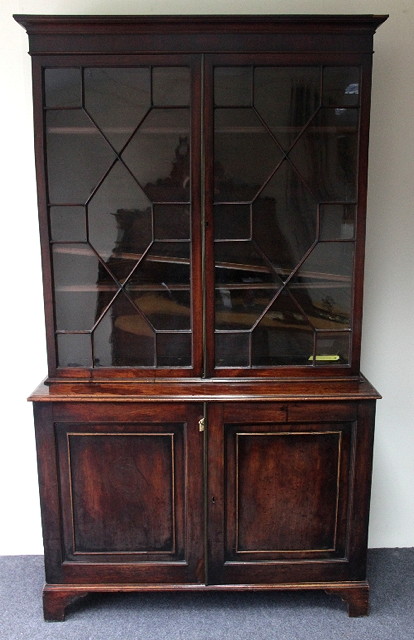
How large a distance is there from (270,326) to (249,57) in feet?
2.45

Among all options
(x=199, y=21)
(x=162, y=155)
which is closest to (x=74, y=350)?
(x=162, y=155)

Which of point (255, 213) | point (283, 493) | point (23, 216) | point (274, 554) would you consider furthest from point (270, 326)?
point (23, 216)

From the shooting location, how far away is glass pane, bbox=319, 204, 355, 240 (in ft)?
4.87

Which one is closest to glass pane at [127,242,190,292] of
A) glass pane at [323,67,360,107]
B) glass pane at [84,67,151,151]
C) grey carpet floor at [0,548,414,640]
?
glass pane at [84,67,151,151]

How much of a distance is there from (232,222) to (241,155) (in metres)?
0.19

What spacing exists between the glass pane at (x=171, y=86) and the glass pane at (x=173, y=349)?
0.65m

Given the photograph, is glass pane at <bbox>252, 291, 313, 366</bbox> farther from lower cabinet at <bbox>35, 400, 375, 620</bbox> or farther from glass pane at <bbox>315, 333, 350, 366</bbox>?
lower cabinet at <bbox>35, 400, 375, 620</bbox>

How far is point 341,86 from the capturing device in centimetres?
→ 143

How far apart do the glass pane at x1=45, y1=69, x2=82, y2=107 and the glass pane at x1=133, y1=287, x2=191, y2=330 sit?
0.55m

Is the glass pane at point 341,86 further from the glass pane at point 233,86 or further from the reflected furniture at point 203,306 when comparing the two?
the glass pane at point 233,86

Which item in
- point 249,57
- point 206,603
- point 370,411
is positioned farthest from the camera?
point 206,603

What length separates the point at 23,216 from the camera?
1738 millimetres

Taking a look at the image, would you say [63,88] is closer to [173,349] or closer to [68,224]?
[68,224]

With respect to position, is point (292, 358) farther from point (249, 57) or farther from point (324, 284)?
point (249, 57)
